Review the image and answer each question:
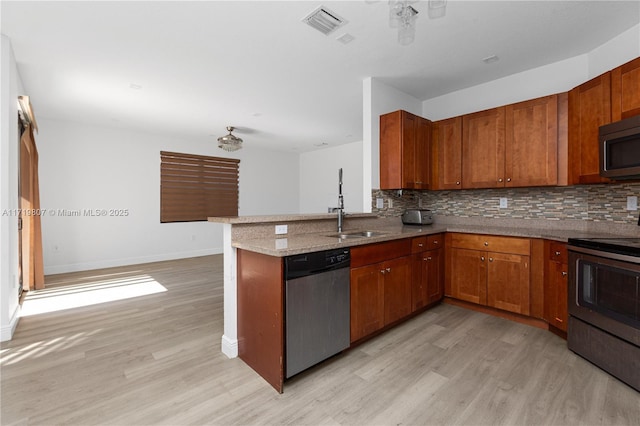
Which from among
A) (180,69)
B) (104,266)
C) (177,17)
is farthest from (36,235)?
(177,17)

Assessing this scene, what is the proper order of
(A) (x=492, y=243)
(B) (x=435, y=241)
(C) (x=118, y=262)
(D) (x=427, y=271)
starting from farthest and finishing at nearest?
(C) (x=118, y=262) → (B) (x=435, y=241) → (D) (x=427, y=271) → (A) (x=492, y=243)

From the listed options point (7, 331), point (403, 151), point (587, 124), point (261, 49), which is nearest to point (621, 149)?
point (587, 124)

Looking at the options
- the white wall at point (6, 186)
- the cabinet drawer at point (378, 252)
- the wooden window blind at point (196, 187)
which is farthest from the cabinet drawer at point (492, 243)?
the wooden window blind at point (196, 187)

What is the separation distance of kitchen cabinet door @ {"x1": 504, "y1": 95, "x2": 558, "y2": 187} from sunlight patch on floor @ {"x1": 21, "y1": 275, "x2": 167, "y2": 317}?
4.60 m

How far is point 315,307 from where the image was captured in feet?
6.47

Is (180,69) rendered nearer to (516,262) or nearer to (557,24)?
(557,24)

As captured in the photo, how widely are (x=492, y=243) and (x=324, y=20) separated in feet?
8.42

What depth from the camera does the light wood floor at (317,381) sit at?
163 centimetres

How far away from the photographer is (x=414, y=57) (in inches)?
119

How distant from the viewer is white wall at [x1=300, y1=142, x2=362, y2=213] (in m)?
7.22

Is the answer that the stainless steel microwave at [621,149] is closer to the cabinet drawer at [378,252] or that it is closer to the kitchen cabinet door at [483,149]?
the kitchen cabinet door at [483,149]

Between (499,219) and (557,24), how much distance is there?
6.47ft

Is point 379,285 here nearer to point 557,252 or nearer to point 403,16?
point 557,252

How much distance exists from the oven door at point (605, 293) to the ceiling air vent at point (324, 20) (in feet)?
8.46
